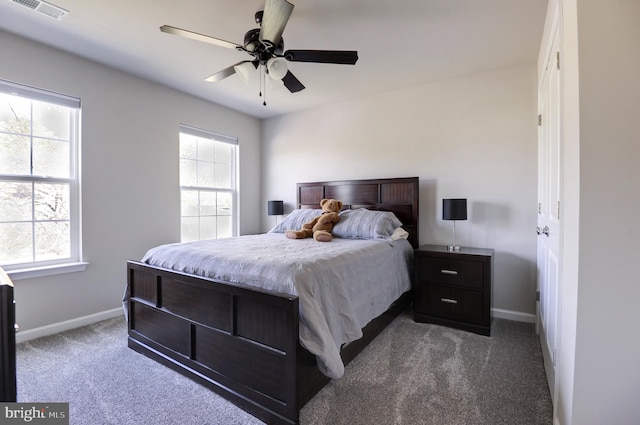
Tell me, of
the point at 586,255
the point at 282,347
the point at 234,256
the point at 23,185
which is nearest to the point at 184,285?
the point at 234,256

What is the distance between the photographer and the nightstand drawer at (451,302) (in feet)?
8.63

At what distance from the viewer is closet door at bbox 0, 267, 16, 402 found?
1.07 meters

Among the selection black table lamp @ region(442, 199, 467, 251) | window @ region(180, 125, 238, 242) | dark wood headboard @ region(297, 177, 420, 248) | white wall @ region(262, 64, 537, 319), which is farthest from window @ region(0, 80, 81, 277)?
black table lamp @ region(442, 199, 467, 251)

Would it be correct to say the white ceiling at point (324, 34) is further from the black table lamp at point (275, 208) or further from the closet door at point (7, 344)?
the closet door at point (7, 344)

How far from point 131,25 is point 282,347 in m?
2.67

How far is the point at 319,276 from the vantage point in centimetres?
174

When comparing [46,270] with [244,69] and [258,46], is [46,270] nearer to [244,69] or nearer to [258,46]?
[244,69]

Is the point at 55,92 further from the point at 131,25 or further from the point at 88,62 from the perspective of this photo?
the point at 131,25

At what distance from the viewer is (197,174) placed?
3.99m

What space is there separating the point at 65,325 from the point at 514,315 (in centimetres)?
437

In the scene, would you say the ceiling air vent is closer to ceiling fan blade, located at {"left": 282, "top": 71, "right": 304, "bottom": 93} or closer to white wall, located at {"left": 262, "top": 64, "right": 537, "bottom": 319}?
ceiling fan blade, located at {"left": 282, "top": 71, "right": 304, "bottom": 93}

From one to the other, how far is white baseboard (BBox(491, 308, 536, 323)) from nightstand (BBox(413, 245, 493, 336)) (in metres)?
0.49

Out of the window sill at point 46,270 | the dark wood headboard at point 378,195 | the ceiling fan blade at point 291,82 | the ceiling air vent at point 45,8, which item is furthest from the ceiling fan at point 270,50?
the window sill at point 46,270

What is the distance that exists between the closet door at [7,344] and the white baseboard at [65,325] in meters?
1.95
